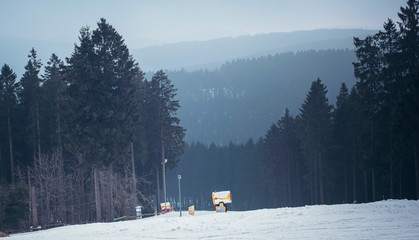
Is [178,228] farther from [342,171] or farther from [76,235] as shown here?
[342,171]

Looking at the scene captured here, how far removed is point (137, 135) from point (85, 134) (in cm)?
1459

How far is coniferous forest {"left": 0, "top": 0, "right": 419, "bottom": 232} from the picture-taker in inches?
1346

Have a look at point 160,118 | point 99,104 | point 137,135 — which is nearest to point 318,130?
point 160,118

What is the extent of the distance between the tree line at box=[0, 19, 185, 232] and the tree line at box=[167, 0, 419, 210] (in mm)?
19247

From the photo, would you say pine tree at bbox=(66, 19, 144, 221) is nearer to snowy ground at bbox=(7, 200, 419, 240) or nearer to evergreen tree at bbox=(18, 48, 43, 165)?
snowy ground at bbox=(7, 200, 419, 240)

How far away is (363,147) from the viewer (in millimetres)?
40688

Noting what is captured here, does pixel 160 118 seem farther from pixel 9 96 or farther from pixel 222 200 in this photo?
pixel 222 200

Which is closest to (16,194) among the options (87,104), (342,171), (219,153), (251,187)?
(87,104)

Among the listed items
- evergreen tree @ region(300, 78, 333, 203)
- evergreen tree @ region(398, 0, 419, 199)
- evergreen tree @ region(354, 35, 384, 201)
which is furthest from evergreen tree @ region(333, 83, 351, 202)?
evergreen tree @ region(398, 0, 419, 199)

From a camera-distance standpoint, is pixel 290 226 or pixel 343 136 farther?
pixel 343 136

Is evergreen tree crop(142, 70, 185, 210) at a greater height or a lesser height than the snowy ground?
greater

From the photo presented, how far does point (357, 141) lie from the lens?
159 feet

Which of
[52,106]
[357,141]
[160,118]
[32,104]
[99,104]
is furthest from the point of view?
[160,118]

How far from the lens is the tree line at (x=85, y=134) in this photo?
34000mm
